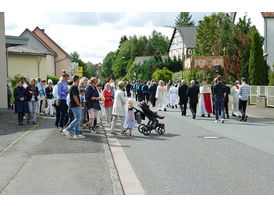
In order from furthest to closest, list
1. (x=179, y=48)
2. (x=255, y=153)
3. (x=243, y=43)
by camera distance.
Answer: (x=179, y=48)
(x=243, y=43)
(x=255, y=153)

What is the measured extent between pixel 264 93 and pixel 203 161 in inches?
764

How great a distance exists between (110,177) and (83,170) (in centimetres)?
69

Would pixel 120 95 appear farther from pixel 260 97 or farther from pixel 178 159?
pixel 260 97

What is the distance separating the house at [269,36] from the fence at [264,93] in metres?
12.7

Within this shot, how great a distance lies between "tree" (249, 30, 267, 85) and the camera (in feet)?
99.9

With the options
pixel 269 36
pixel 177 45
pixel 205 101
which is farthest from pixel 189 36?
pixel 205 101

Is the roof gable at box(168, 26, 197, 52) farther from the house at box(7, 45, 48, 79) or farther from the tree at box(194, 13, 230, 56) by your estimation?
the house at box(7, 45, 48, 79)

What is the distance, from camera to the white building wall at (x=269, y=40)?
1544 inches

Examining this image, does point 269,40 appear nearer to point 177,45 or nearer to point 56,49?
point 56,49

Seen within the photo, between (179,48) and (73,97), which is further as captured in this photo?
(179,48)

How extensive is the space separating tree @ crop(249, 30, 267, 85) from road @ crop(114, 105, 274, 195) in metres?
18.1

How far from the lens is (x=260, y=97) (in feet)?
83.7

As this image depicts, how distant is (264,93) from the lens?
26.1 metres

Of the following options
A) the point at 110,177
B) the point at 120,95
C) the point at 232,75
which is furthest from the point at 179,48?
the point at 110,177
